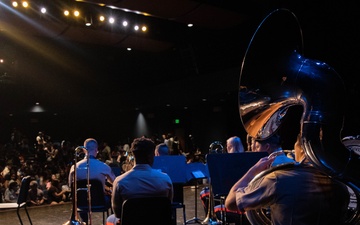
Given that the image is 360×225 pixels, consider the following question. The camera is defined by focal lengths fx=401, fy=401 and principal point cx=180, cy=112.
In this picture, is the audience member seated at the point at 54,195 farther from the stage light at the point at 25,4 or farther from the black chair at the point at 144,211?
the black chair at the point at 144,211

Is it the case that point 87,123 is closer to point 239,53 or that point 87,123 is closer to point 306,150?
point 239,53

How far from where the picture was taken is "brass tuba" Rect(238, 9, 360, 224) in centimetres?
172

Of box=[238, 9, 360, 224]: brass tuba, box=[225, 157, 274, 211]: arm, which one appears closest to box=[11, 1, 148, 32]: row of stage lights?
box=[238, 9, 360, 224]: brass tuba

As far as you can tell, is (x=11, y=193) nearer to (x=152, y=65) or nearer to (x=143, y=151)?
(x=143, y=151)

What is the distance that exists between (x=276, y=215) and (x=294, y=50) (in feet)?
3.02

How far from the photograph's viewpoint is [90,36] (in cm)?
1175

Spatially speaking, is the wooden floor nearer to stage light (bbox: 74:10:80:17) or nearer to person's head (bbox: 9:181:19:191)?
person's head (bbox: 9:181:19:191)

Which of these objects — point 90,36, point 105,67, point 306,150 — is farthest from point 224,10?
point 306,150

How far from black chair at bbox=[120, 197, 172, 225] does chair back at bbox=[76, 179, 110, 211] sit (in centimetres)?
215

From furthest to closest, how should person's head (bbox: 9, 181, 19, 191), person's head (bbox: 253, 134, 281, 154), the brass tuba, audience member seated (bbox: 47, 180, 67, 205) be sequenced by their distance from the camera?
audience member seated (bbox: 47, 180, 67, 205)
person's head (bbox: 9, 181, 19, 191)
person's head (bbox: 253, 134, 281, 154)
the brass tuba

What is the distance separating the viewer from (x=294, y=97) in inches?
76.5

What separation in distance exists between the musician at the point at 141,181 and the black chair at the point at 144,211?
0.97 feet

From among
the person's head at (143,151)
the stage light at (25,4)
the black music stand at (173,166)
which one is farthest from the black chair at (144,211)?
the stage light at (25,4)

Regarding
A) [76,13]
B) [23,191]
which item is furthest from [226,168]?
[76,13]
